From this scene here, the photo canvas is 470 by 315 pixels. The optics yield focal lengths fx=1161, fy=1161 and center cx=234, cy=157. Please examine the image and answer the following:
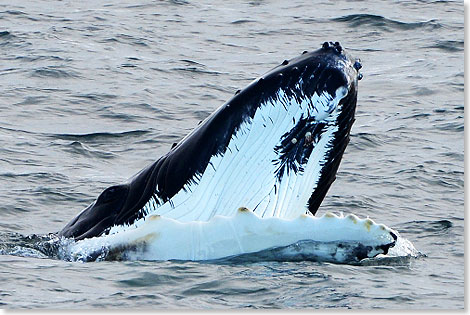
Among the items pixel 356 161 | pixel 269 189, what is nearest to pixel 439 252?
pixel 269 189

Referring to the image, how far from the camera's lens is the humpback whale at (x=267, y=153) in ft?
40.5

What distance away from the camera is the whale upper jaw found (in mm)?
12359

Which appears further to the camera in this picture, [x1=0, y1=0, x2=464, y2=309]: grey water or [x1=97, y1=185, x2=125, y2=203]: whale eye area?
[x1=97, y1=185, x2=125, y2=203]: whale eye area

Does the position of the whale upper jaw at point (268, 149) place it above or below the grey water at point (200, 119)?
above

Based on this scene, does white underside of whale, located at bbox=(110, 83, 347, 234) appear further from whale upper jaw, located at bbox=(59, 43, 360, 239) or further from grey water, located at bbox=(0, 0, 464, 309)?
grey water, located at bbox=(0, 0, 464, 309)

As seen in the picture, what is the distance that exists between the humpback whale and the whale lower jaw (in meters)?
0.05

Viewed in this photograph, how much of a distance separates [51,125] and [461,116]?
28.7 ft

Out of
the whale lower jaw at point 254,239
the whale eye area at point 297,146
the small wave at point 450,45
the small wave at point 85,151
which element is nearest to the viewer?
the whale lower jaw at point 254,239

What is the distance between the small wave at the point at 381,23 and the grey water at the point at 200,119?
3.6 inches

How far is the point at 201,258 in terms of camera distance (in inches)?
508

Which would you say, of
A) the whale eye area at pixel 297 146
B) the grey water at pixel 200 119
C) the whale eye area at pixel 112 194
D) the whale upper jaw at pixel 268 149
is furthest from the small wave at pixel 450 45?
the whale eye area at pixel 297 146

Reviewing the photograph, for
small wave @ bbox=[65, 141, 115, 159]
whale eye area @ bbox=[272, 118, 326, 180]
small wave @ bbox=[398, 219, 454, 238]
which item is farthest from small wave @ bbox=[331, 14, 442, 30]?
whale eye area @ bbox=[272, 118, 326, 180]

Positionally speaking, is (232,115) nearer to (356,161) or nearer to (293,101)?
(293,101)

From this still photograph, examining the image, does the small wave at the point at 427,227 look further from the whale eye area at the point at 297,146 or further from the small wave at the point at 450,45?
the small wave at the point at 450,45
